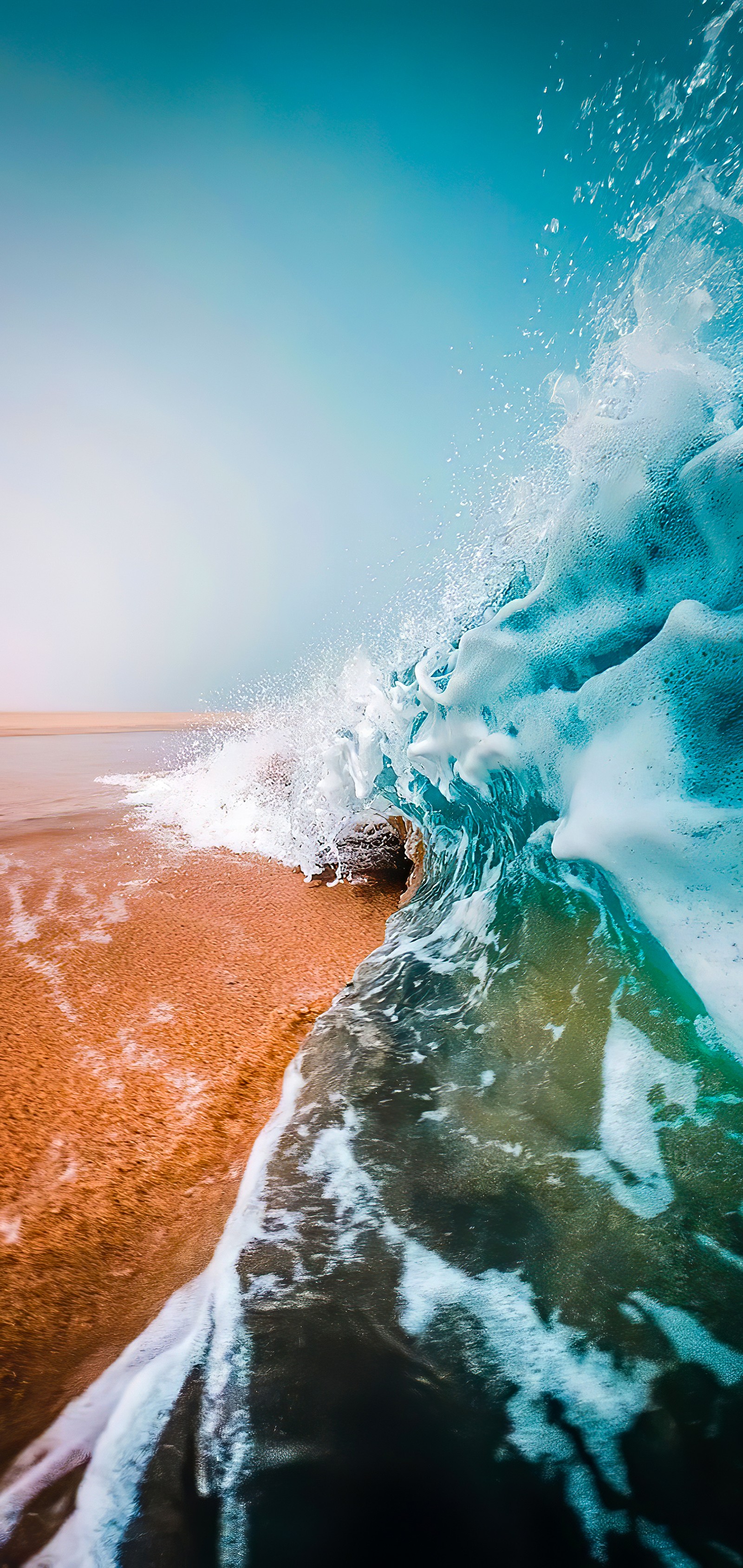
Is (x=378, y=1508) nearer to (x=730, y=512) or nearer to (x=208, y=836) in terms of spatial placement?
(x=730, y=512)

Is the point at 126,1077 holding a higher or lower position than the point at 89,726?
lower

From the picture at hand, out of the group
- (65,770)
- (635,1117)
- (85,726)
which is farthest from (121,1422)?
(85,726)

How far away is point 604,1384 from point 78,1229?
0.93 metres

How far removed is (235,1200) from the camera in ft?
4.14

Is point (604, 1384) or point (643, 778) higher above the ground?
point (643, 778)

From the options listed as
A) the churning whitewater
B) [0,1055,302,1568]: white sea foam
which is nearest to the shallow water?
the churning whitewater

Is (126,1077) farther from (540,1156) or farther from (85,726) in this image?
(85,726)

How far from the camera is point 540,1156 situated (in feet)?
4.31

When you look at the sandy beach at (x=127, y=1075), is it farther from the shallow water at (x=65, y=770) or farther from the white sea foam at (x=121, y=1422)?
the shallow water at (x=65, y=770)

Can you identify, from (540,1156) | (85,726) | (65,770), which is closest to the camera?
(540,1156)

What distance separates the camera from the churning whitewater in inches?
30.0

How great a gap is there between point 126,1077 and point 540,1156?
105cm

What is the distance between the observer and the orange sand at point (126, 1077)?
1.03 metres

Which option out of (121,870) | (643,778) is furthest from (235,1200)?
(121,870)
